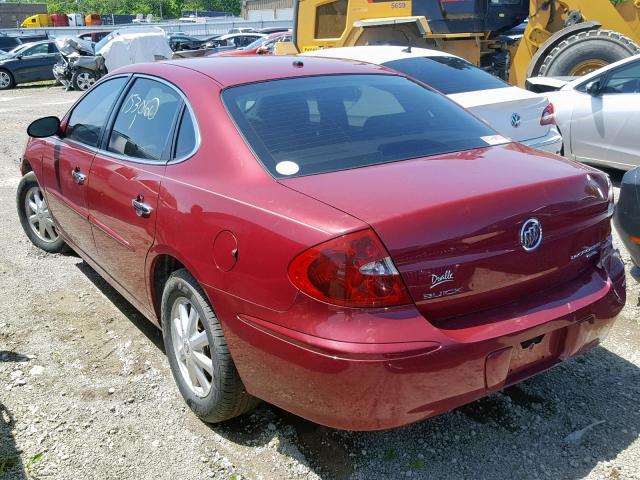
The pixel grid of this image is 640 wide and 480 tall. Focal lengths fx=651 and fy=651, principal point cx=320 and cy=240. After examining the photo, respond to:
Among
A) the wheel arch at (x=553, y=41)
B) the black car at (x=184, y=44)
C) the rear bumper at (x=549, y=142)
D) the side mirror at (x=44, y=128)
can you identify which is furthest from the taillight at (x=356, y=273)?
the black car at (x=184, y=44)

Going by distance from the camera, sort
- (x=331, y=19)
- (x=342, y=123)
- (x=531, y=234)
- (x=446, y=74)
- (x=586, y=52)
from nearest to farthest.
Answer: (x=531, y=234)
(x=342, y=123)
(x=446, y=74)
(x=586, y=52)
(x=331, y=19)

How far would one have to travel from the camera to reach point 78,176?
398 cm

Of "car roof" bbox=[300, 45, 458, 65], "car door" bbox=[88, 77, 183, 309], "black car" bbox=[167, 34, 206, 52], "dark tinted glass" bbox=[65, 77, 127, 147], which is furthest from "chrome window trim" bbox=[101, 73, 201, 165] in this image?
"black car" bbox=[167, 34, 206, 52]

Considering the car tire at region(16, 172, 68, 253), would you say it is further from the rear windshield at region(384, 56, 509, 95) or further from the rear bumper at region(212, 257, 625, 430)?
the rear windshield at region(384, 56, 509, 95)

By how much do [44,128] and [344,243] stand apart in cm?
304

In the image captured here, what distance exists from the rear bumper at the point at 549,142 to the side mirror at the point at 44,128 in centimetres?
398

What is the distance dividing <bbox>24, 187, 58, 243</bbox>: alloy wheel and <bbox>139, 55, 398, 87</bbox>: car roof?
1.80 meters

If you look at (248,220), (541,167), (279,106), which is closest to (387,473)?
(248,220)

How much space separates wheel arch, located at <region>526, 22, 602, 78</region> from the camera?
9.73 m

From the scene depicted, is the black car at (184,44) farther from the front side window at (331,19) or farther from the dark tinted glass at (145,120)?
the dark tinted glass at (145,120)

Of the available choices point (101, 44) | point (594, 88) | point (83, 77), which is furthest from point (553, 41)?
point (83, 77)

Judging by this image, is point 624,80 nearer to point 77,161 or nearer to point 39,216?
point 77,161

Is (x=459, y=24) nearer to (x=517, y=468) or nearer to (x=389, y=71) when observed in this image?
(x=389, y=71)

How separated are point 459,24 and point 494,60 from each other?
3.75 feet
